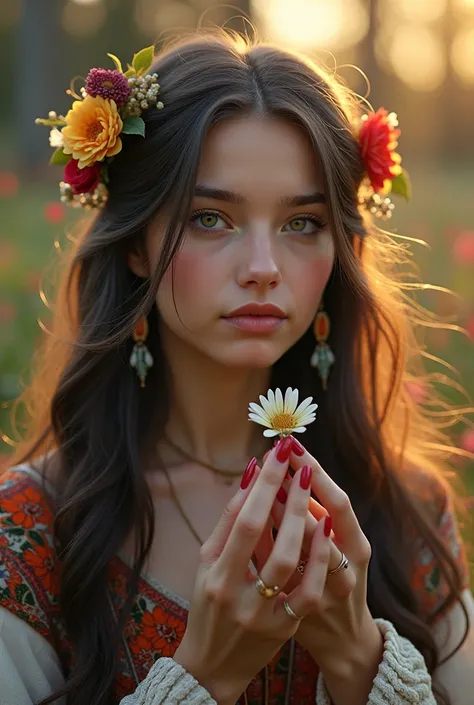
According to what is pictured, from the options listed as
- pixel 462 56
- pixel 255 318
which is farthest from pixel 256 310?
pixel 462 56

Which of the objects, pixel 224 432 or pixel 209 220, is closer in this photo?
pixel 209 220

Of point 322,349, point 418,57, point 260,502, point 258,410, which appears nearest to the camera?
point 260,502

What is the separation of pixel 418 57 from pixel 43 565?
16.7m

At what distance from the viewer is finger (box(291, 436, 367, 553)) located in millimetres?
2166

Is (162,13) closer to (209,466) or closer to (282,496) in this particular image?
(209,466)

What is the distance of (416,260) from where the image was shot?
7.84 m

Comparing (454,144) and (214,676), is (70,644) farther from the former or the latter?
(454,144)

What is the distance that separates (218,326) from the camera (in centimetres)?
257

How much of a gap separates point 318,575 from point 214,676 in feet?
1.24

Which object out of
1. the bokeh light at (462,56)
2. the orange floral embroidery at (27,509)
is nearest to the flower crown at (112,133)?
the orange floral embroidery at (27,509)

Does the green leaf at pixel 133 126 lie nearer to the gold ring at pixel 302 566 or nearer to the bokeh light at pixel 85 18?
the gold ring at pixel 302 566

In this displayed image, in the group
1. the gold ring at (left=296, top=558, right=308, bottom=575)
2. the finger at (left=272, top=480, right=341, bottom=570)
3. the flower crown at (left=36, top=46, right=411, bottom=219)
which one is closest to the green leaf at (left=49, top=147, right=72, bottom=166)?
the flower crown at (left=36, top=46, right=411, bottom=219)

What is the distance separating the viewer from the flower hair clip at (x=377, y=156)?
9.66 feet

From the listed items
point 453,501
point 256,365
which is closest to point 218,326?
point 256,365
